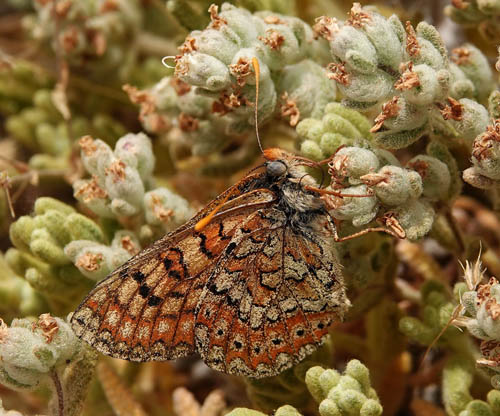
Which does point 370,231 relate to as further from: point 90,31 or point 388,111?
point 90,31

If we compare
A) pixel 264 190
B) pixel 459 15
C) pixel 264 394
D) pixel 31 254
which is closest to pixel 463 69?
pixel 459 15

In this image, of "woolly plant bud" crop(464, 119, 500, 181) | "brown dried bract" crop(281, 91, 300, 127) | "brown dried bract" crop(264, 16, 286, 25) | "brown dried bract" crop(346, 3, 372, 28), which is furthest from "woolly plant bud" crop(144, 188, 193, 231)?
"woolly plant bud" crop(464, 119, 500, 181)

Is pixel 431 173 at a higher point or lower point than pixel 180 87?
lower

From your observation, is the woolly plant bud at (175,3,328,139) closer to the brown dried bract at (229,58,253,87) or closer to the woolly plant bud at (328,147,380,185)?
the brown dried bract at (229,58,253,87)

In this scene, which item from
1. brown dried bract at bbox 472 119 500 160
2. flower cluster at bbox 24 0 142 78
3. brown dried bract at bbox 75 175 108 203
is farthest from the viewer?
flower cluster at bbox 24 0 142 78

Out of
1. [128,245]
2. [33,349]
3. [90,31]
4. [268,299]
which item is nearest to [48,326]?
[33,349]

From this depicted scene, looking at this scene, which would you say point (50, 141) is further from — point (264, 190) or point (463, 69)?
point (463, 69)

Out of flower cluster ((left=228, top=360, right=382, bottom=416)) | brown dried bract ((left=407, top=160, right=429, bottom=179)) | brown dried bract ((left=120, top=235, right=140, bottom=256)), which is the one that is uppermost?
brown dried bract ((left=407, top=160, right=429, bottom=179))
